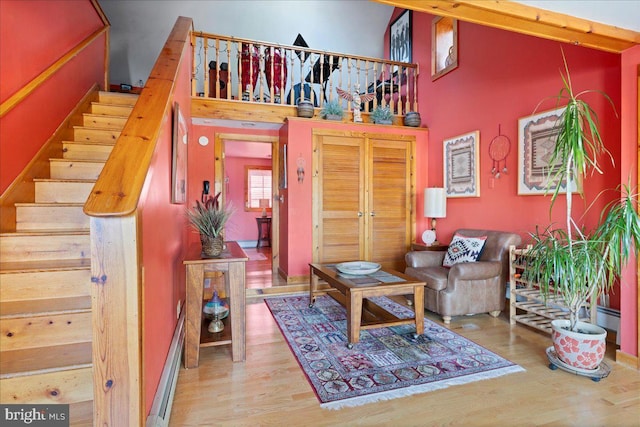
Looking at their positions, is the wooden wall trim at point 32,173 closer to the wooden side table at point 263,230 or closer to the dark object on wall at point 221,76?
the dark object on wall at point 221,76

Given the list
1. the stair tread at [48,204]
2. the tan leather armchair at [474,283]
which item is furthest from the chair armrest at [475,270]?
the stair tread at [48,204]

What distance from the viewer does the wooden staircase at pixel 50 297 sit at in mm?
1445

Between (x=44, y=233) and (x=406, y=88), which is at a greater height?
(x=406, y=88)

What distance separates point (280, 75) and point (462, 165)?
9.49 ft

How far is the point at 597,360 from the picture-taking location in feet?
6.80

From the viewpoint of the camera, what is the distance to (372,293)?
2.50m

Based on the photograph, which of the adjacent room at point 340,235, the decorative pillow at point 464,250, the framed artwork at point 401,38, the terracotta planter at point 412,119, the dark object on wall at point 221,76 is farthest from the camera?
the framed artwork at point 401,38

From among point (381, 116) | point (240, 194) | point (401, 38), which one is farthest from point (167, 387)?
point (240, 194)

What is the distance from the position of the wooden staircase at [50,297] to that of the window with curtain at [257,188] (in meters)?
5.89

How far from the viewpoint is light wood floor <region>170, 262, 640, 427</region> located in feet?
5.57

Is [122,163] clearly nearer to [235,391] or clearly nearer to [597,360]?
[235,391]

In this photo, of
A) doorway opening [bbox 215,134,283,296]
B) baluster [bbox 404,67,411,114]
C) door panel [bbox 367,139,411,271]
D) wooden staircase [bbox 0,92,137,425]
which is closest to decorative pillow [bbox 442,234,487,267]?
door panel [bbox 367,139,411,271]

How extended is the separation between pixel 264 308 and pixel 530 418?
254 cm

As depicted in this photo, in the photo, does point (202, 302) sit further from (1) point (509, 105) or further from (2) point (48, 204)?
(1) point (509, 105)
